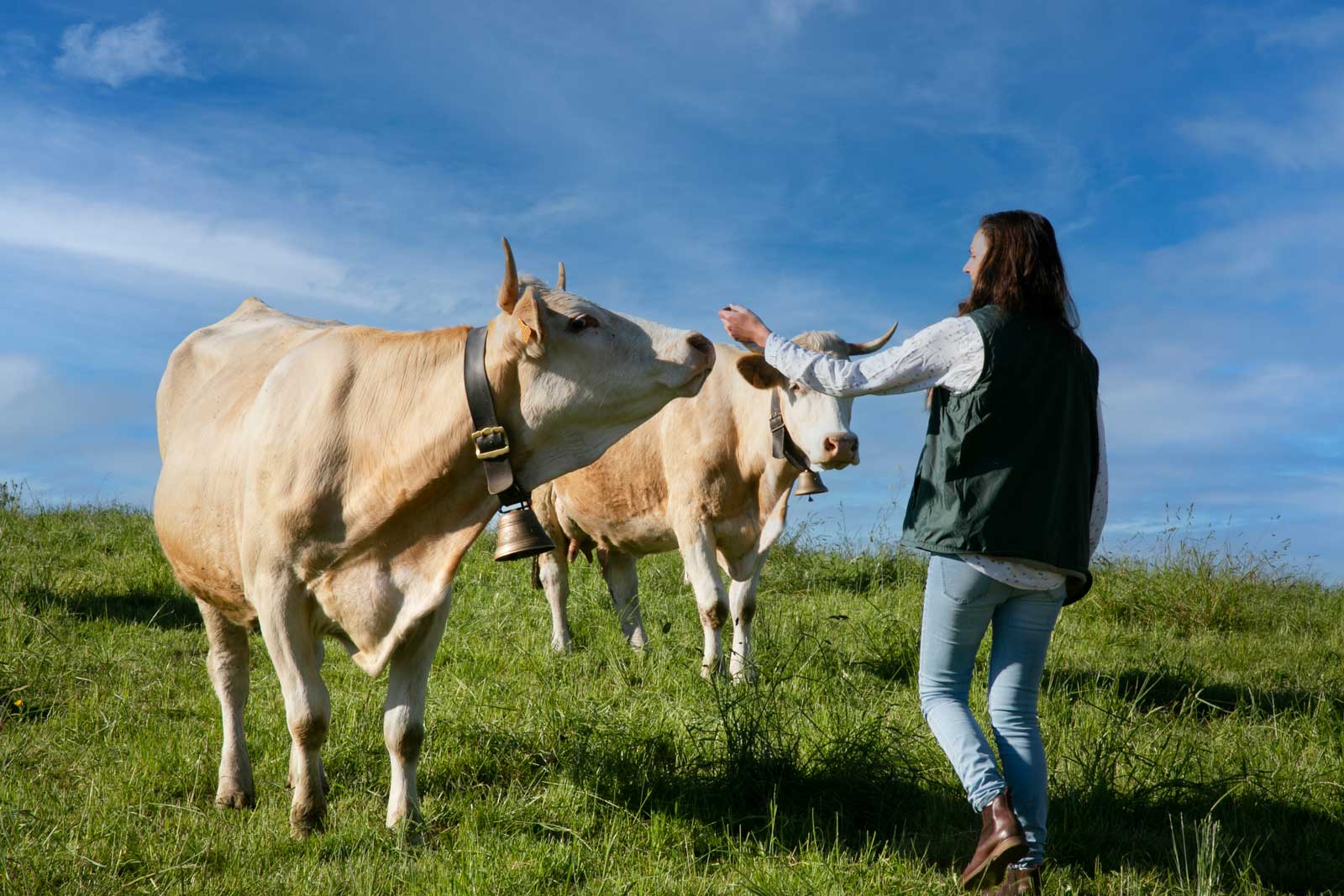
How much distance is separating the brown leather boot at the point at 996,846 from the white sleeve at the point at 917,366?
61.3 inches

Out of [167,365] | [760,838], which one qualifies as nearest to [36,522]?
[167,365]

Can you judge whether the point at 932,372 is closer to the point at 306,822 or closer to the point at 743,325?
the point at 743,325

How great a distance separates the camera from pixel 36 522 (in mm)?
12367

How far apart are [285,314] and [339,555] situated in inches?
109

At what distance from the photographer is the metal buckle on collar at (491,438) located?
4086 millimetres

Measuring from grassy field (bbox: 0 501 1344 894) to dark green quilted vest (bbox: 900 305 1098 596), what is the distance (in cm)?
126

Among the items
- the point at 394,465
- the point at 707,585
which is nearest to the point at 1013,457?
the point at 394,465

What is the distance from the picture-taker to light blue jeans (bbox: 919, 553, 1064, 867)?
3.94 meters

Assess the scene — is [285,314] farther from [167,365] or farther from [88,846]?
[88,846]

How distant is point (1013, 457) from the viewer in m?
3.90

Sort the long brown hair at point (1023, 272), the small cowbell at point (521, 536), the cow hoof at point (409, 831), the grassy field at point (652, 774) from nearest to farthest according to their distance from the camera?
the long brown hair at point (1023, 272) < the grassy field at point (652, 774) < the small cowbell at point (521, 536) < the cow hoof at point (409, 831)

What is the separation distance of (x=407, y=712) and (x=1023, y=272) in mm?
3208

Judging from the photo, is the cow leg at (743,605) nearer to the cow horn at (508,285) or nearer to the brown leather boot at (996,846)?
the brown leather boot at (996,846)

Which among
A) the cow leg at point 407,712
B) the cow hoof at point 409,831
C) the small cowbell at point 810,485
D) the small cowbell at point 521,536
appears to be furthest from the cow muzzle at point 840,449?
the cow hoof at point 409,831
